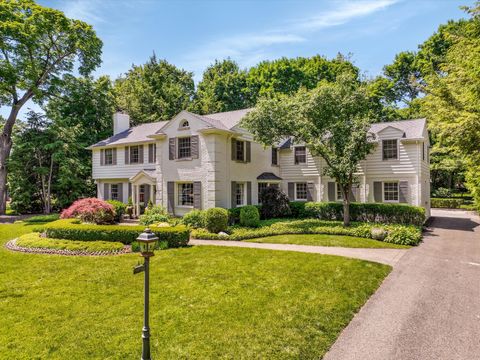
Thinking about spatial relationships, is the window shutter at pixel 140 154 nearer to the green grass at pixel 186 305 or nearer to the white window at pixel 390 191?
the green grass at pixel 186 305

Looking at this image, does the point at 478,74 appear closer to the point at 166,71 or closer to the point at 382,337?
the point at 382,337

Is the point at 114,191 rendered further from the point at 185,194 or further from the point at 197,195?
the point at 197,195

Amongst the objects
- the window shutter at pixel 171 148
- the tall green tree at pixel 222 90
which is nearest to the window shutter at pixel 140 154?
the window shutter at pixel 171 148

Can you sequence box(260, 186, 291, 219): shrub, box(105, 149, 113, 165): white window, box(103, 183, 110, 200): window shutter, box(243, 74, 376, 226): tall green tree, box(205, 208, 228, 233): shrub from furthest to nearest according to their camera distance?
box(103, 183, 110, 200): window shutter < box(105, 149, 113, 165): white window < box(260, 186, 291, 219): shrub < box(243, 74, 376, 226): tall green tree < box(205, 208, 228, 233): shrub

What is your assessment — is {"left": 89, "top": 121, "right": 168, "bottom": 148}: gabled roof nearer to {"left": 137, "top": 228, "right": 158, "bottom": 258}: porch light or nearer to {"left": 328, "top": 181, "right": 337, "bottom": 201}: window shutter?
{"left": 328, "top": 181, "right": 337, "bottom": 201}: window shutter

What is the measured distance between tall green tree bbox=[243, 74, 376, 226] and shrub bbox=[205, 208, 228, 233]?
5377 mm

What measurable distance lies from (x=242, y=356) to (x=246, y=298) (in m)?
2.40

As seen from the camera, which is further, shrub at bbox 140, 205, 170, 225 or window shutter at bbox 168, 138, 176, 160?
window shutter at bbox 168, 138, 176, 160

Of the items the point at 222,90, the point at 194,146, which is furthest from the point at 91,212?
the point at 222,90

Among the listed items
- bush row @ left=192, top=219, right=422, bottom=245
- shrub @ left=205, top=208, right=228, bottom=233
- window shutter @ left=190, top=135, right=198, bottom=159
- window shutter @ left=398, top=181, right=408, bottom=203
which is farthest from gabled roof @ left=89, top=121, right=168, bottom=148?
window shutter @ left=398, top=181, right=408, bottom=203

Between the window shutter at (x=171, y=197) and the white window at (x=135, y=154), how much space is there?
582cm

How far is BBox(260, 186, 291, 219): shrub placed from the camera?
2131 centimetres

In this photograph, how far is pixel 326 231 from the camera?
16328mm

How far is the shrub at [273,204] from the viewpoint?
69.9 ft
